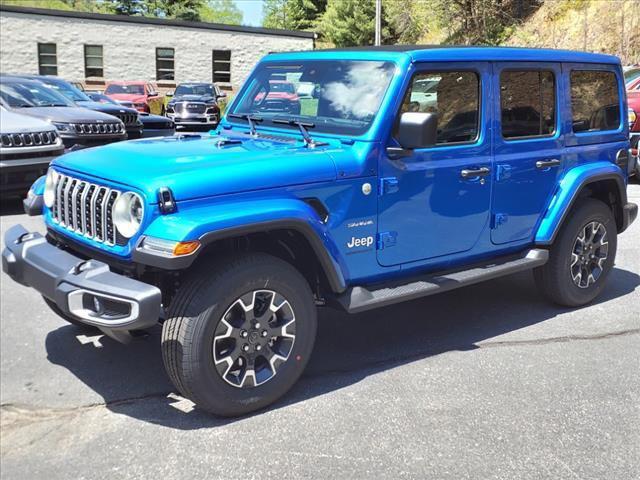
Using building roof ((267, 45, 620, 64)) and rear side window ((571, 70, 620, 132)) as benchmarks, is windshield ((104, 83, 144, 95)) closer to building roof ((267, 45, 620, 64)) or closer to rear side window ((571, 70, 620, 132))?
building roof ((267, 45, 620, 64))

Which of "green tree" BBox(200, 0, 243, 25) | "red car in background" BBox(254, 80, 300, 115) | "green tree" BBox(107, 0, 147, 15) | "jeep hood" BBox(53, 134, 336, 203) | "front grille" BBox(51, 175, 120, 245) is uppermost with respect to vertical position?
"green tree" BBox(200, 0, 243, 25)

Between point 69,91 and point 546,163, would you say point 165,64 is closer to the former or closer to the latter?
point 69,91

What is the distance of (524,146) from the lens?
479 cm

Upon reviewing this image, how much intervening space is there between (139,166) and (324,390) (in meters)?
1.62

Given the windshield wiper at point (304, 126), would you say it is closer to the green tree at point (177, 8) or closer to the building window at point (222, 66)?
the building window at point (222, 66)

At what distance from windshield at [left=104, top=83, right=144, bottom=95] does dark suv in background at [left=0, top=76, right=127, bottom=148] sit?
15.3 metres

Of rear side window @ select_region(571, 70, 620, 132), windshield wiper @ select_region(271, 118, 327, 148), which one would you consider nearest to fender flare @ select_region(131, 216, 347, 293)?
windshield wiper @ select_region(271, 118, 327, 148)

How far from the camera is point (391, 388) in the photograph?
397cm

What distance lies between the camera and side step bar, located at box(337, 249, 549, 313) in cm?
391

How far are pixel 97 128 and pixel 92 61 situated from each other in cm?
2678

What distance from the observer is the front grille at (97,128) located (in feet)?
34.1

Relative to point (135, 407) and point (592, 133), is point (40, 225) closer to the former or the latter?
point (135, 407)

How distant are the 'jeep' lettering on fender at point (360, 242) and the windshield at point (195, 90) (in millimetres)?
21062

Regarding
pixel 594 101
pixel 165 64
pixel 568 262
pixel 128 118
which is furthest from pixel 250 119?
pixel 165 64
